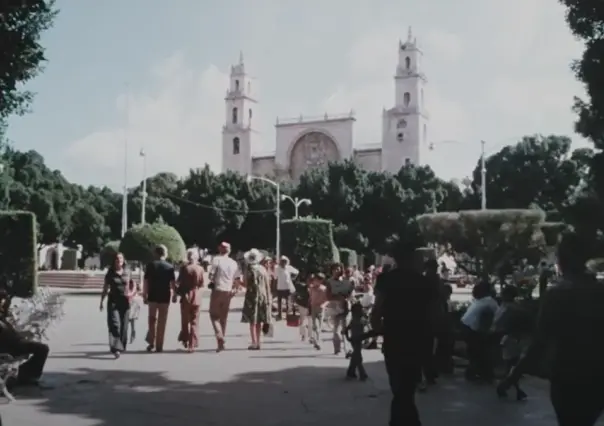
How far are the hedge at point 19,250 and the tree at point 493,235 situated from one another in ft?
50.1

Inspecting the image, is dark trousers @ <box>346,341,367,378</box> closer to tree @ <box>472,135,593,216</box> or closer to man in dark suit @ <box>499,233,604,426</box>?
man in dark suit @ <box>499,233,604,426</box>

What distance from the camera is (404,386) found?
5730 millimetres

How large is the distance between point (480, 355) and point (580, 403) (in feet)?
20.5

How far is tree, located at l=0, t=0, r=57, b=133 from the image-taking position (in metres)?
11.2

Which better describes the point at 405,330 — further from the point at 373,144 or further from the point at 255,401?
the point at 373,144

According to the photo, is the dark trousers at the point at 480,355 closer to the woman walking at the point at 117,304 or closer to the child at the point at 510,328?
the child at the point at 510,328

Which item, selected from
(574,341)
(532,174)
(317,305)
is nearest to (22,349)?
(317,305)

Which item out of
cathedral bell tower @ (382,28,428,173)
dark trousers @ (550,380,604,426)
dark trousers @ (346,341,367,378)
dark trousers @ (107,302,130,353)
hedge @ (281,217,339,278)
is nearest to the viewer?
dark trousers @ (550,380,604,426)

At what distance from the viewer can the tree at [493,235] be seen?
3009cm

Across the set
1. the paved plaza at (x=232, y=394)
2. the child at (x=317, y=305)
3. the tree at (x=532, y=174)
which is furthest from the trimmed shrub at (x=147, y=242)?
the tree at (x=532, y=174)

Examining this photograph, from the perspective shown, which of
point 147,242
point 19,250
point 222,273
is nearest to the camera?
point 222,273

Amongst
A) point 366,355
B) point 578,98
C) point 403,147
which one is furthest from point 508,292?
point 403,147

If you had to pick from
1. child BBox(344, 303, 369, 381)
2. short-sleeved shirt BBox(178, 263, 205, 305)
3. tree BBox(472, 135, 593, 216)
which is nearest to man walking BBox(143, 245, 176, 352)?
short-sleeved shirt BBox(178, 263, 205, 305)

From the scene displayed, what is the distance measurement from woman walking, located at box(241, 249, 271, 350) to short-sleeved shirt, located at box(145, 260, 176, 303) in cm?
139
